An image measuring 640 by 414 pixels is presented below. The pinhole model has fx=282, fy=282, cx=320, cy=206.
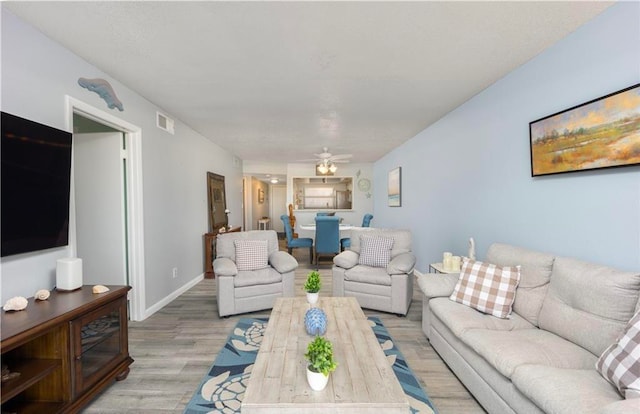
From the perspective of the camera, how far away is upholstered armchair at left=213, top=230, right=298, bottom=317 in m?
3.15

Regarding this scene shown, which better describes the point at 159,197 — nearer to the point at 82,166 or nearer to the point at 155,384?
the point at 82,166

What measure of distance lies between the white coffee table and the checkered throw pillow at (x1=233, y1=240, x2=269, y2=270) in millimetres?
1478

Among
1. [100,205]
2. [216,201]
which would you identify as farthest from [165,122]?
[216,201]

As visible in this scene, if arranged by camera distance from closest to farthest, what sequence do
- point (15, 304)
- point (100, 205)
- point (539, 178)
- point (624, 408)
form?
point (624, 408) → point (15, 304) → point (539, 178) → point (100, 205)

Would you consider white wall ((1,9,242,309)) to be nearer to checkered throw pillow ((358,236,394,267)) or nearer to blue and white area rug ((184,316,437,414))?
blue and white area rug ((184,316,437,414))

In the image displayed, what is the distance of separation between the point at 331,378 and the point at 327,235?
400 cm

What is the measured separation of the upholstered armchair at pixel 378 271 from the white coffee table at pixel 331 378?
48.9 inches

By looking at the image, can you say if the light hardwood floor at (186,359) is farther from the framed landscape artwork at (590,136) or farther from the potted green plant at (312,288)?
the framed landscape artwork at (590,136)

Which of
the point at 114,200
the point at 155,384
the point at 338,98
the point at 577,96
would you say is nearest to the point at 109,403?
the point at 155,384

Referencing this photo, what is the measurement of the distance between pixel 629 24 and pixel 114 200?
433 centimetres

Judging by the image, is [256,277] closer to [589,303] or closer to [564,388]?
[564,388]

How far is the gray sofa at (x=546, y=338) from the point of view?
127cm

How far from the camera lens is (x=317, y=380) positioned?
1.33 m

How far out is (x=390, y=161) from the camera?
6.48 meters
